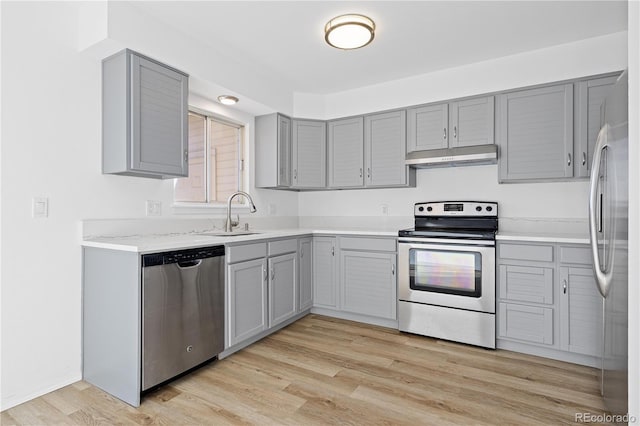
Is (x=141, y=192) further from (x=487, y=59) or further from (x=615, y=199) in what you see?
(x=487, y=59)

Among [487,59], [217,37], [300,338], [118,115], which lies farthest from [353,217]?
[118,115]

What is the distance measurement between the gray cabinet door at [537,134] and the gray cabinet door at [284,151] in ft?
6.98

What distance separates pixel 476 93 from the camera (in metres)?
3.21

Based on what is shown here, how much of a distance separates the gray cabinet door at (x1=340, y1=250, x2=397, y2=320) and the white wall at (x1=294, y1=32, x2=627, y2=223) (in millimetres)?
772

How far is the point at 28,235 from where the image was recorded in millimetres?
2039

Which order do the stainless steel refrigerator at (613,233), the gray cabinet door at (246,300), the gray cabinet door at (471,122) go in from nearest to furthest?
1. the stainless steel refrigerator at (613,233)
2. the gray cabinet door at (246,300)
3. the gray cabinet door at (471,122)

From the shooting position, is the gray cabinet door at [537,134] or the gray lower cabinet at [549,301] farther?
the gray cabinet door at [537,134]

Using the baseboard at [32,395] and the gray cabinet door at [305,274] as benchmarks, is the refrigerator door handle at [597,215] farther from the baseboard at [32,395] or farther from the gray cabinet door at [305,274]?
the baseboard at [32,395]

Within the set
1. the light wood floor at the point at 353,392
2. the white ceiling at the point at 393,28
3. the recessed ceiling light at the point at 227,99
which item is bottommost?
the light wood floor at the point at 353,392

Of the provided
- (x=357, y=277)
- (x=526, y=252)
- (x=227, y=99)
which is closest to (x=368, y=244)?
(x=357, y=277)

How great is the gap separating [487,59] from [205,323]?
3.28 meters

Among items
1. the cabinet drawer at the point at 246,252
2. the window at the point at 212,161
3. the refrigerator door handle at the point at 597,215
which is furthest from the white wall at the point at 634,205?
the window at the point at 212,161

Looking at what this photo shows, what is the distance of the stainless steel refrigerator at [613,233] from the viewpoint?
55.4 inches

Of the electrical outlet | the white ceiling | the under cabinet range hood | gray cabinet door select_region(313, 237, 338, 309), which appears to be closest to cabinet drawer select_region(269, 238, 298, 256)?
gray cabinet door select_region(313, 237, 338, 309)
